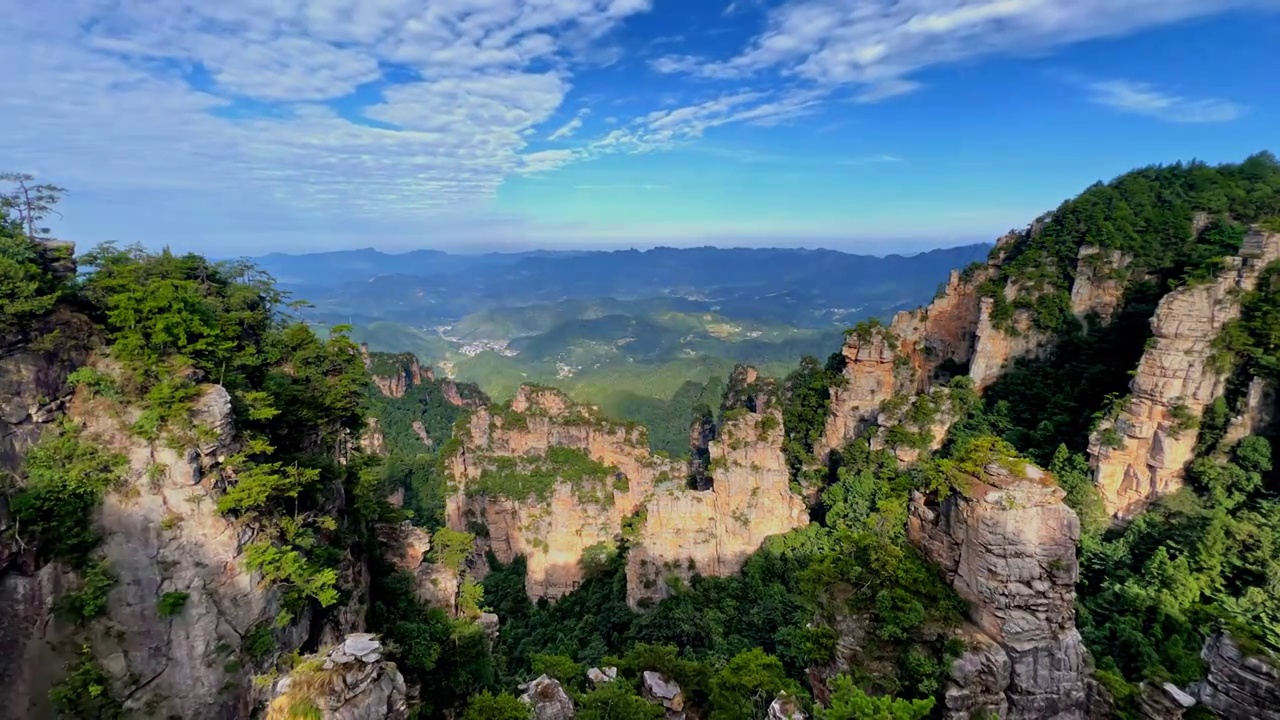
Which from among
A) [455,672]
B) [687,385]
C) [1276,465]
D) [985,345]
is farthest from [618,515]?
[687,385]

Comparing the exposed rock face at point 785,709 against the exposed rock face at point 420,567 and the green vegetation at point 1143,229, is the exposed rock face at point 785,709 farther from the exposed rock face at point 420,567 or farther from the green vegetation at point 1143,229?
the green vegetation at point 1143,229

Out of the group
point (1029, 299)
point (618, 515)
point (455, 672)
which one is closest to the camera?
point (455, 672)

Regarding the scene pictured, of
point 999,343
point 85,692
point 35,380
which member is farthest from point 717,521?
point 35,380

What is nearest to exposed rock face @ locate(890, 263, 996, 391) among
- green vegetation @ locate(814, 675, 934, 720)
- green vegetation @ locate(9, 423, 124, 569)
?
green vegetation @ locate(814, 675, 934, 720)

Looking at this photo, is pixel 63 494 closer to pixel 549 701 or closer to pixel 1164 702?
pixel 549 701

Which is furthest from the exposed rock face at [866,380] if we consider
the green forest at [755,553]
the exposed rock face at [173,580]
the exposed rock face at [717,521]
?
the exposed rock face at [173,580]

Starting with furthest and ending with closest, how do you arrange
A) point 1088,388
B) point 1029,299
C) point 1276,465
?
1. point 1029,299
2. point 1088,388
3. point 1276,465

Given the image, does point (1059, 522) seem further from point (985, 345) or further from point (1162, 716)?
point (985, 345)
